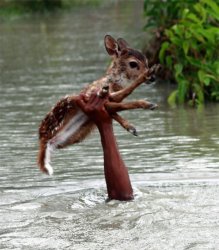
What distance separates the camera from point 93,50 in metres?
18.2

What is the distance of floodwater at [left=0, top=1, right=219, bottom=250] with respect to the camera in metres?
6.26

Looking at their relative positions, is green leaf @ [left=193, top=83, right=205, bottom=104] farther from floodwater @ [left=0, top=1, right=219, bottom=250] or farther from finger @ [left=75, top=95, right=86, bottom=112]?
finger @ [left=75, top=95, right=86, bottom=112]

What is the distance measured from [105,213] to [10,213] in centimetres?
75

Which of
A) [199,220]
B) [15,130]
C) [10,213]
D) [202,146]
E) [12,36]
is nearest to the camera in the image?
[199,220]

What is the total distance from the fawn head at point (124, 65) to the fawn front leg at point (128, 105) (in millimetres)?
436

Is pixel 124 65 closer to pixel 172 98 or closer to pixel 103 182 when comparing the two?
pixel 103 182

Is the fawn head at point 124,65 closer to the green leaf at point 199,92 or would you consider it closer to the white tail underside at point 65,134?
the white tail underside at point 65,134

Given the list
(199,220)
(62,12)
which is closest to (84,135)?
(199,220)

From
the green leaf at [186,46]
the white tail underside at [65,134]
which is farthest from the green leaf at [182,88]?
the white tail underside at [65,134]

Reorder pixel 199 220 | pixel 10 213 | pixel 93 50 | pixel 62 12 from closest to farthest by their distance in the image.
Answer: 1. pixel 199 220
2. pixel 10 213
3. pixel 93 50
4. pixel 62 12

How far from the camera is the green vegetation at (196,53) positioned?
11.4 metres

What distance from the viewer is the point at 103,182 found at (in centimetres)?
789

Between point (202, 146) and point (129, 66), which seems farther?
point (202, 146)

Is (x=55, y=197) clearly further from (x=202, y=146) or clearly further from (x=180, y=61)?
(x=180, y=61)
